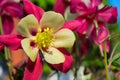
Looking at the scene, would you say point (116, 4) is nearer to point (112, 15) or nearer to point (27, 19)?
point (112, 15)

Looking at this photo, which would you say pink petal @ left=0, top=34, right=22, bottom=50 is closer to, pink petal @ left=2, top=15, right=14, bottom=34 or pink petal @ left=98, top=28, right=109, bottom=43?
pink petal @ left=98, top=28, right=109, bottom=43

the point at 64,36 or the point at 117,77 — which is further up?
the point at 64,36

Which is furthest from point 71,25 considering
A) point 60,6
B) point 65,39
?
point 60,6

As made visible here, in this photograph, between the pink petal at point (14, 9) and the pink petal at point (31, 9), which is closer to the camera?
the pink petal at point (31, 9)

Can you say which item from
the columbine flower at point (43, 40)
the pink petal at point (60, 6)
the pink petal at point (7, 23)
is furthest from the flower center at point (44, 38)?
the pink petal at point (7, 23)

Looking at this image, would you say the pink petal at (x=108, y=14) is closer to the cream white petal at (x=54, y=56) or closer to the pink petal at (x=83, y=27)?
the pink petal at (x=83, y=27)

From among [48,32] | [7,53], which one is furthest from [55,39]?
[7,53]

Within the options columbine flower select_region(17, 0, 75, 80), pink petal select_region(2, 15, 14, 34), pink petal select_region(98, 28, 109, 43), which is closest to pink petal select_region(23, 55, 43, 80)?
columbine flower select_region(17, 0, 75, 80)
